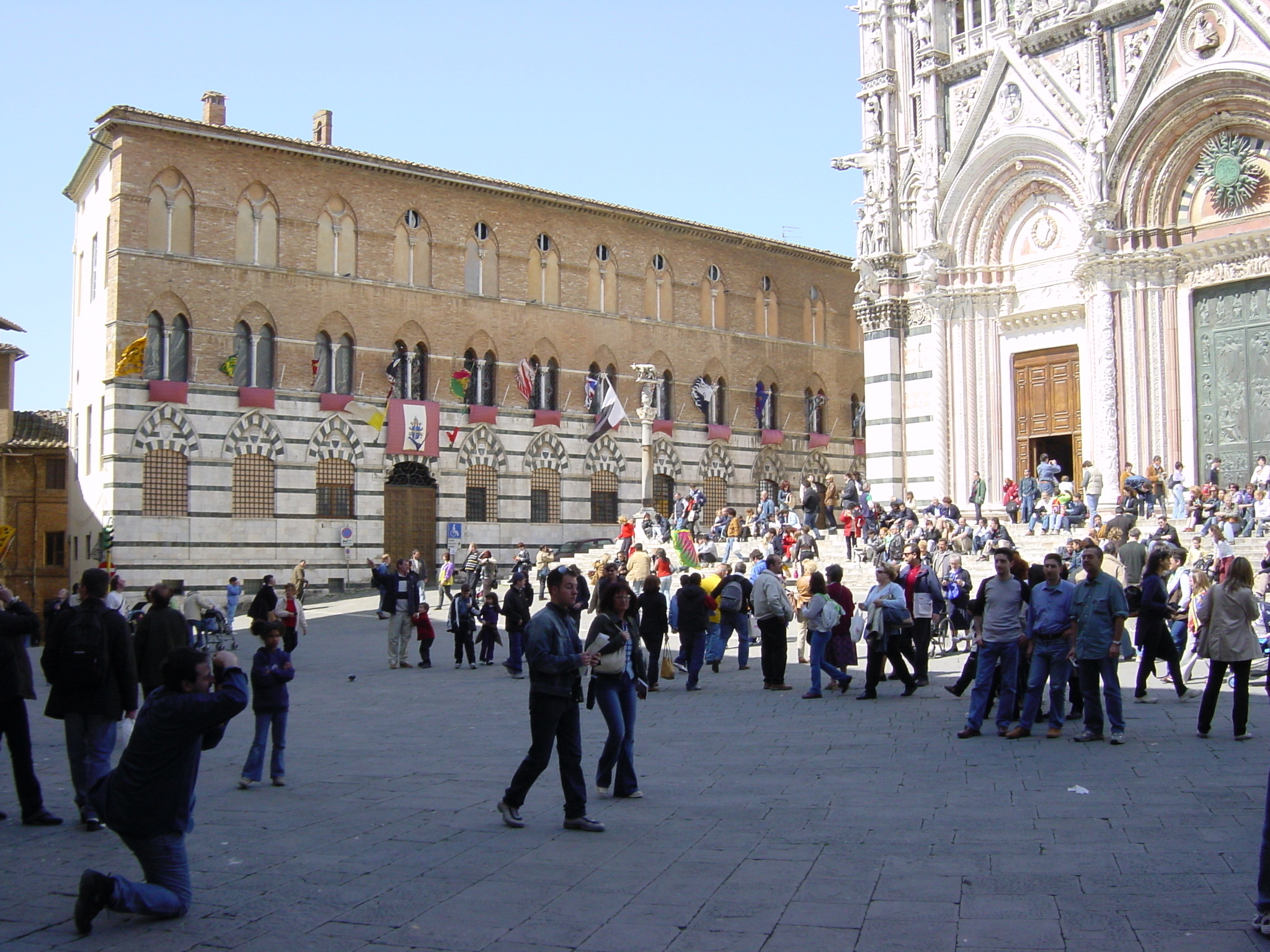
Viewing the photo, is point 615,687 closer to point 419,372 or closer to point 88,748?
point 88,748

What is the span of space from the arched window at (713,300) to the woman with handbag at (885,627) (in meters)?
27.2

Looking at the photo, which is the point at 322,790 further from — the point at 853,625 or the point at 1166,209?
the point at 1166,209

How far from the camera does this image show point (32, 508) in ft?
134

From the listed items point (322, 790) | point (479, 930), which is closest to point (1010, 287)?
point (322, 790)

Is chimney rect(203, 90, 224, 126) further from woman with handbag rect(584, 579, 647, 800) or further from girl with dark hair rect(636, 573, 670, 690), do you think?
woman with handbag rect(584, 579, 647, 800)

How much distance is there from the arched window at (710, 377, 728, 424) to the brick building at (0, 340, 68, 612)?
20702 mm

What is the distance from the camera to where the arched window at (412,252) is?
3491 cm

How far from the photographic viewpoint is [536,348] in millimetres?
37219

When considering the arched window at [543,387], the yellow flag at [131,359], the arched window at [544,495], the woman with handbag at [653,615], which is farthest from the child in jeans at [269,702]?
the arched window at [543,387]

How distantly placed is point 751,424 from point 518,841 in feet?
113

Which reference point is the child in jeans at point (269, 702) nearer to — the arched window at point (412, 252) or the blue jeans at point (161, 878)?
the blue jeans at point (161, 878)

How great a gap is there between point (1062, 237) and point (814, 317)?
Result: 15.1 m

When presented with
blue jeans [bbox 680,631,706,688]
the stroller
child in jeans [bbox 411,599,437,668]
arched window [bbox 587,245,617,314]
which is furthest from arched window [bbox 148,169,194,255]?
blue jeans [bbox 680,631,706,688]

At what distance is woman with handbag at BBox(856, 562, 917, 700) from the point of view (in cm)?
1384
